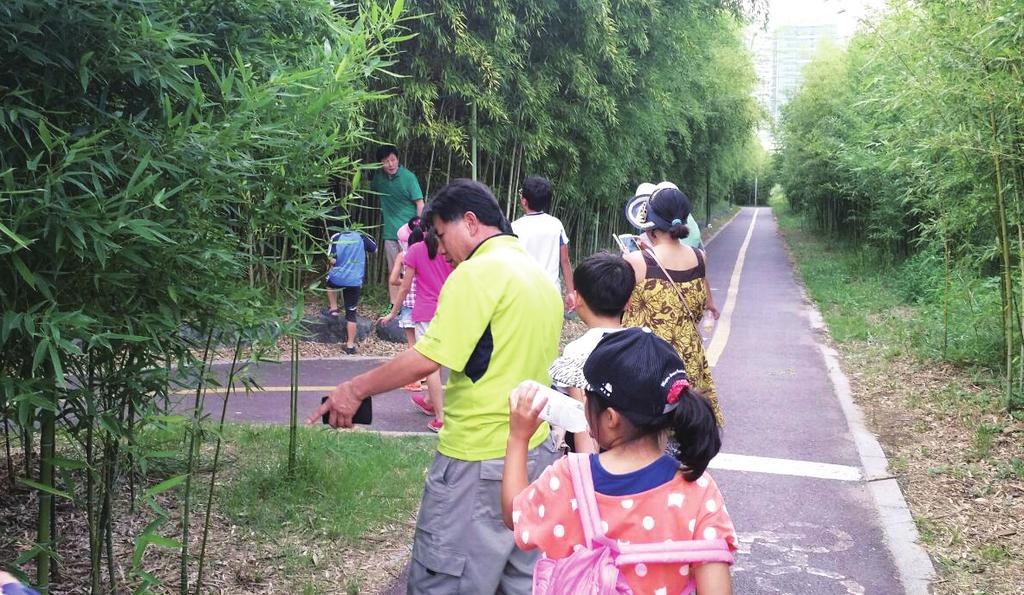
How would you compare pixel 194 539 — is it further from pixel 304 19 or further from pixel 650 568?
pixel 650 568

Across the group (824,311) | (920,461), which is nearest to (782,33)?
(824,311)

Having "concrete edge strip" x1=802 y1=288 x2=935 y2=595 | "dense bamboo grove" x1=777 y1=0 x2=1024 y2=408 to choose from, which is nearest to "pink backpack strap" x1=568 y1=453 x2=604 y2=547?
"concrete edge strip" x1=802 y1=288 x2=935 y2=595

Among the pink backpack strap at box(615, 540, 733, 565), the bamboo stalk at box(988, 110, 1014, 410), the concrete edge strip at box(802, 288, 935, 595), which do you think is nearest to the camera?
the pink backpack strap at box(615, 540, 733, 565)

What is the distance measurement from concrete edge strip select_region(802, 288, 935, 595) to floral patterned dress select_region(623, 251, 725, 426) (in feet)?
3.87

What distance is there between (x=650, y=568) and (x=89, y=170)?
175 centimetres

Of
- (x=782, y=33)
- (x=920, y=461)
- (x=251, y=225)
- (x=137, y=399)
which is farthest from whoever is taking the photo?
(x=782, y=33)

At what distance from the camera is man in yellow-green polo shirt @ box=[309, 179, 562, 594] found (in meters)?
2.48

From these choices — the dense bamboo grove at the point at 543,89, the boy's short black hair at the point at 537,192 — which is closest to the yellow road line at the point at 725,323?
the dense bamboo grove at the point at 543,89

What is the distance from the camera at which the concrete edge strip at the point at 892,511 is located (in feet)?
13.8

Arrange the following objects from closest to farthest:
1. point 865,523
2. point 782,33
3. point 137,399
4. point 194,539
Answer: point 137,399 < point 194,539 < point 865,523 < point 782,33

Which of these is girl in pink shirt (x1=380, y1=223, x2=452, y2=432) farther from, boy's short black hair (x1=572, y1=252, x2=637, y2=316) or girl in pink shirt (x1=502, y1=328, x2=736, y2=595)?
girl in pink shirt (x1=502, y1=328, x2=736, y2=595)

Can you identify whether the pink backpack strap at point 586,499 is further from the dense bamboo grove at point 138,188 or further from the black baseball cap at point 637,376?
the dense bamboo grove at point 138,188

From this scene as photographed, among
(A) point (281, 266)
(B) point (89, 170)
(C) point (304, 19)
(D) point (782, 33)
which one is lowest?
(A) point (281, 266)

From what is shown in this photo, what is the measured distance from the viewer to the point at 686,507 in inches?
74.5
